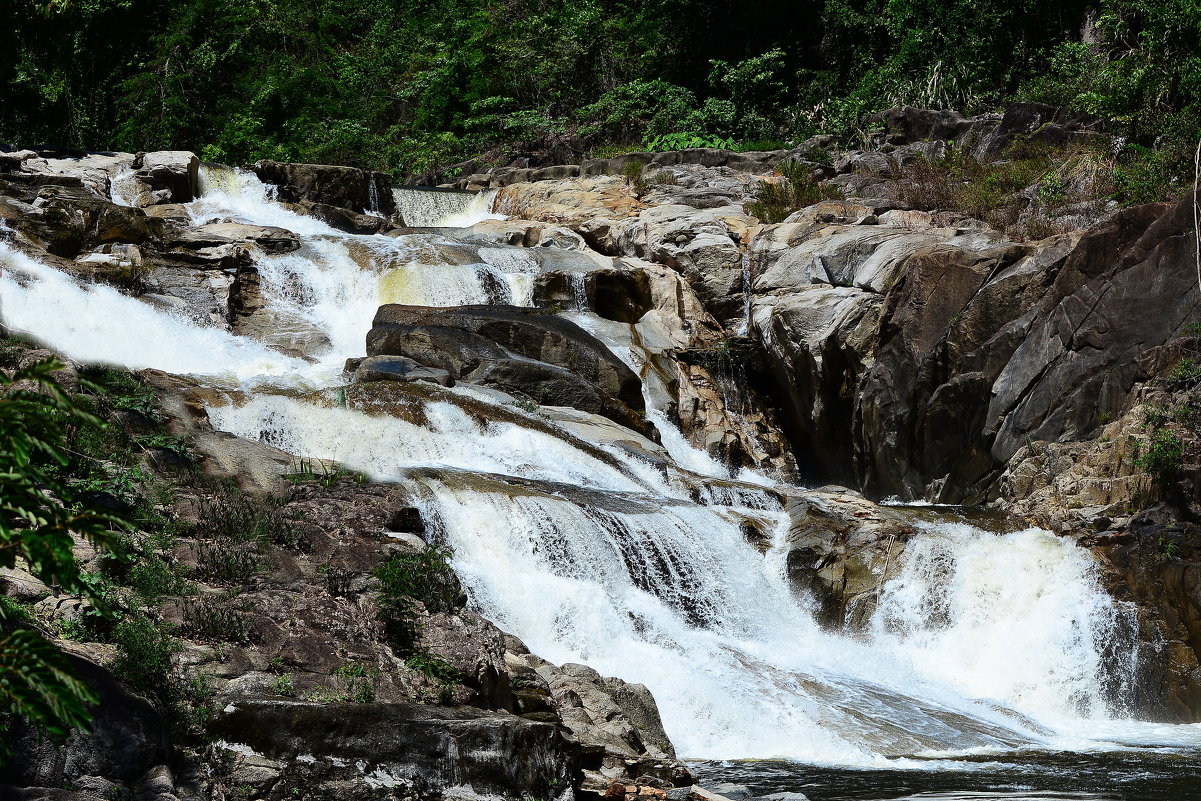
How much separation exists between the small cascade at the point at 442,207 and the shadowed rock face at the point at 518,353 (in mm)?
9568

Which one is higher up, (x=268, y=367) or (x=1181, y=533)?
(x=268, y=367)

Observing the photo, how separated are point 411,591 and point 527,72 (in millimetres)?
32244

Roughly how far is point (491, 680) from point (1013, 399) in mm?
10619

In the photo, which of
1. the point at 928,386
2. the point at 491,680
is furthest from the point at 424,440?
the point at 928,386

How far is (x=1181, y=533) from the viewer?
12234mm

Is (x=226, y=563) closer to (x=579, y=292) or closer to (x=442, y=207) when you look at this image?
(x=579, y=292)

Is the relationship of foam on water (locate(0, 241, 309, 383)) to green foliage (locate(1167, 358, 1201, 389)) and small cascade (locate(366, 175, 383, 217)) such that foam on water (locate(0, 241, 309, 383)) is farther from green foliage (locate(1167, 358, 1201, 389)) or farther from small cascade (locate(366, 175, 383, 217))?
green foliage (locate(1167, 358, 1201, 389))

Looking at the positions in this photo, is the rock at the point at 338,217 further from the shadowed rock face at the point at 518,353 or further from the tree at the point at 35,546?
the tree at the point at 35,546

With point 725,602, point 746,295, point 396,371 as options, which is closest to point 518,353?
point 396,371

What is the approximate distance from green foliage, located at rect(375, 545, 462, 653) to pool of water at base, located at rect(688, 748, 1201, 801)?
8.12ft

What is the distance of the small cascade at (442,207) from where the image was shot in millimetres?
27438

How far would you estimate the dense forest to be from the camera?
27.3m

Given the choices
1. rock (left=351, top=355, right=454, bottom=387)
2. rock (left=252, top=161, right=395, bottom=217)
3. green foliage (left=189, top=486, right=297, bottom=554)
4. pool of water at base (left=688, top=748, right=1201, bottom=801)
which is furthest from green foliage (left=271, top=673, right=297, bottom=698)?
rock (left=252, top=161, right=395, bottom=217)

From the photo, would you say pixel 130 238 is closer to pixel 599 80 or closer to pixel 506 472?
pixel 506 472
